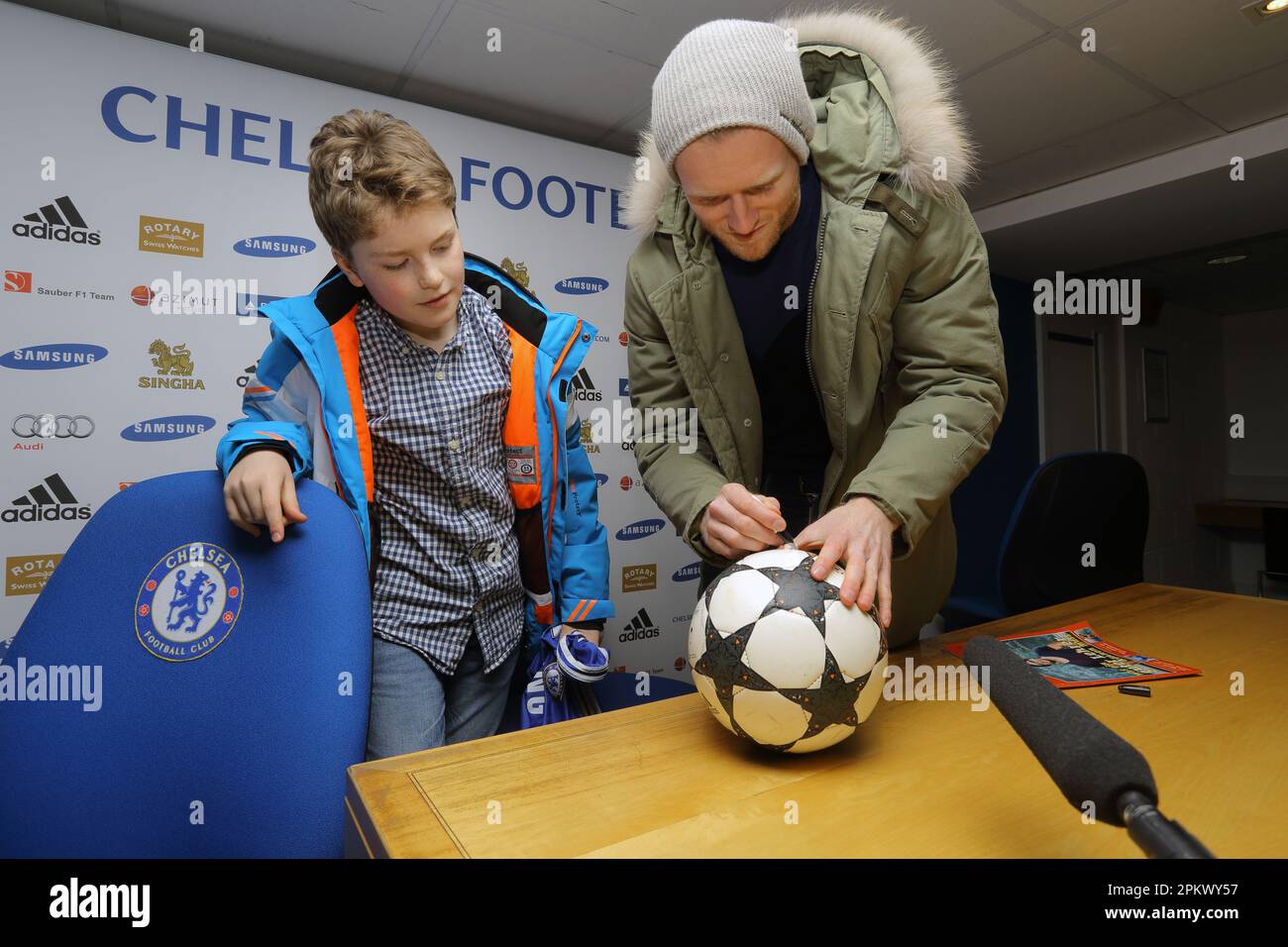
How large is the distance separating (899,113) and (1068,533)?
6.36ft

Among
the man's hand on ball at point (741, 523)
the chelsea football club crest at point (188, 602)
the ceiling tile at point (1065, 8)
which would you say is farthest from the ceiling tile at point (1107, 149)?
the chelsea football club crest at point (188, 602)

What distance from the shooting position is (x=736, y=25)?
113 cm

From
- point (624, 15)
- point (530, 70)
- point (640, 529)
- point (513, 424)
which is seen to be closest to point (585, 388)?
point (640, 529)

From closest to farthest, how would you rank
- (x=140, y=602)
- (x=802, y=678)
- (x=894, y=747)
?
(x=802, y=678) → (x=894, y=747) → (x=140, y=602)

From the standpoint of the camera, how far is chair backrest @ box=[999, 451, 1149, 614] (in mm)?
2527

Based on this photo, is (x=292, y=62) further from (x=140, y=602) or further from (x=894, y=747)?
(x=894, y=747)

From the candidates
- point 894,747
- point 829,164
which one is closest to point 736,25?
point 829,164

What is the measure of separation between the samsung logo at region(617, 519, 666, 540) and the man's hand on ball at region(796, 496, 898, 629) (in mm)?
2671

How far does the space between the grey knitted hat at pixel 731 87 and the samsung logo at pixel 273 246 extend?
7.26ft

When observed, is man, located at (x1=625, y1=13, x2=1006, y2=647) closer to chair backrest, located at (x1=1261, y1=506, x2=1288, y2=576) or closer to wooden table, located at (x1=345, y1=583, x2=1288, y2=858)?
wooden table, located at (x1=345, y1=583, x2=1288, y2=858)

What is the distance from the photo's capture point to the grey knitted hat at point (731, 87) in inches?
41.6

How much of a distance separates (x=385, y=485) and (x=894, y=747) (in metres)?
1.03
